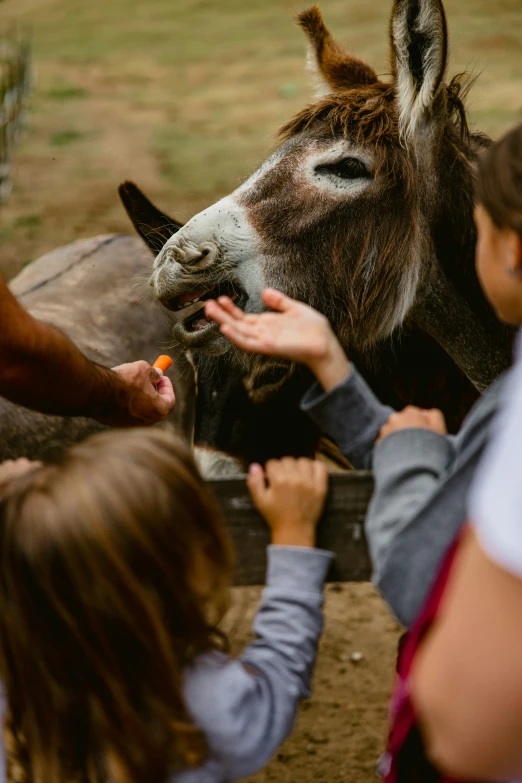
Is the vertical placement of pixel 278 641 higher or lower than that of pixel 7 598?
lower

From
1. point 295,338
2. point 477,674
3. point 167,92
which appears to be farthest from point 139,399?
point 167,92

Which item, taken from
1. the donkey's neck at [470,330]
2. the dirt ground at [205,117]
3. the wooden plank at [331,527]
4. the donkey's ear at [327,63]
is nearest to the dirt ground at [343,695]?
the dirt ground at [205,117]

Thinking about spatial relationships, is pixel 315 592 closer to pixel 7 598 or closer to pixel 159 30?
pixel 7 598

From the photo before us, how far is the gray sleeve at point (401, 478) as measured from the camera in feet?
3.98

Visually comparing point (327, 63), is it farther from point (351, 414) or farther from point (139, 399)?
point (351, 414)

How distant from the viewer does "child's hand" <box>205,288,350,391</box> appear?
1371mm

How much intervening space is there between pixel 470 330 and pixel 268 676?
1479 mm

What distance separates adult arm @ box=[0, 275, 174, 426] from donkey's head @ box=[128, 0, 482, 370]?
0.95ft

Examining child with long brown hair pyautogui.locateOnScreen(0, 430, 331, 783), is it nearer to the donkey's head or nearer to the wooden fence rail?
the donkey's head

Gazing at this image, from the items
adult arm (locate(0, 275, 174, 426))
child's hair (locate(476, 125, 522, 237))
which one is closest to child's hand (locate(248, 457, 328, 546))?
child's hair (locate(476, 125, 522, 237))

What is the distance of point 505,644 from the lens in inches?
32.3

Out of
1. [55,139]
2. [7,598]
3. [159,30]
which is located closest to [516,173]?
[7,598]

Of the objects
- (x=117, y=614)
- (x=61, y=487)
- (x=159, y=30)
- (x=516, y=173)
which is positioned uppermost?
(x=516, y=173)

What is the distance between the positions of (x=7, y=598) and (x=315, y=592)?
0.49 m
